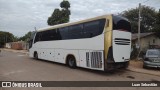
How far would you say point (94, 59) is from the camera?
11281mm

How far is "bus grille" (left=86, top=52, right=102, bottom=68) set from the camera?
35.7 ft

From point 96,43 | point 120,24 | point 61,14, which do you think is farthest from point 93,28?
point 61,14

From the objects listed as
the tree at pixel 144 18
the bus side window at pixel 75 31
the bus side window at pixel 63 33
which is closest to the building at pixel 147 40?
the tree at pixel 144 18

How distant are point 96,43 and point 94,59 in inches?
39.7

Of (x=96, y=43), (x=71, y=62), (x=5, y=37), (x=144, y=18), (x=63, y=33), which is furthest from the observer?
(x=5, y=37)

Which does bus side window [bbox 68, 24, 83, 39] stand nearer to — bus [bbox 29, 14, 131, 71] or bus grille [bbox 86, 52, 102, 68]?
bus [bbox 29, 14, 131, 71]

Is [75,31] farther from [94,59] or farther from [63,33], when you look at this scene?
[94,59]

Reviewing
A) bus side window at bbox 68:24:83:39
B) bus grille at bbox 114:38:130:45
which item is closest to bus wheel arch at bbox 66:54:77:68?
bus side window at bbox 68:24:83:39

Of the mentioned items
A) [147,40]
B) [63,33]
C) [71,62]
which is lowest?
[71,62]

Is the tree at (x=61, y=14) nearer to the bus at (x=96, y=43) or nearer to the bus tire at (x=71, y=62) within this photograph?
the bus at (x=96, y=43)

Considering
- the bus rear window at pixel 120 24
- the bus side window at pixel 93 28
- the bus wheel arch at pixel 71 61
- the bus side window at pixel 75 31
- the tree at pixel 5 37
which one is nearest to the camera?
the bus rear window at pixel 120 24

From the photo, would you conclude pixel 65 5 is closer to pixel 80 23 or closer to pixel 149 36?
pixel 149 36

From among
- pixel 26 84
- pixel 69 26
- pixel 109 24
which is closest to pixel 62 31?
pixel 69 26

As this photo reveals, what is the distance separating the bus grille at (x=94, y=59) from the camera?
35.7 ft
